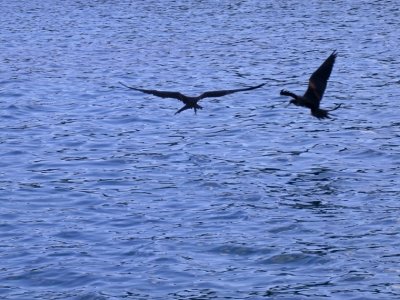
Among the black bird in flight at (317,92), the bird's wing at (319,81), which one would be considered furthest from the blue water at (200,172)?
the bird's wing at (319,81)

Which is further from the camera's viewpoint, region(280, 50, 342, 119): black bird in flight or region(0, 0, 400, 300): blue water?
region(280, 50, 342, 119): black bird in flight

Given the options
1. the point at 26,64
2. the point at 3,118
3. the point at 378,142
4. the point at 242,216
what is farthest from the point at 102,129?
the point at 26,64

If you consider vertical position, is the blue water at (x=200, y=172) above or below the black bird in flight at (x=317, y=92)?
below

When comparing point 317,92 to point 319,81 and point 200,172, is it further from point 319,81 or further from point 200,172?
point 200,172

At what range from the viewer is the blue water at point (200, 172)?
13.9m

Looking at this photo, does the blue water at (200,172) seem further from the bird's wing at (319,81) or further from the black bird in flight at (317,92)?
the bird's wing at (319,81)

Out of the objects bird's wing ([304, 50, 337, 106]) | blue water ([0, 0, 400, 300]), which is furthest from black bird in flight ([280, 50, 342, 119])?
blue water ([0, 0, 400, 300])

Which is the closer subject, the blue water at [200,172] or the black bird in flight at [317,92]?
the blue water at [200,172]

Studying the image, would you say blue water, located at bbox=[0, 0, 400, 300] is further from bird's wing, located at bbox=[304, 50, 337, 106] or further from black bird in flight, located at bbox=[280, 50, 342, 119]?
bird's wing, located at bbox=[304, 50, 337, 106]

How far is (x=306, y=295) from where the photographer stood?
42.7 feet

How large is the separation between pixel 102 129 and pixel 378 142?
18.6 ft

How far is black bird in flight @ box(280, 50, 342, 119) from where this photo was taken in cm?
1720

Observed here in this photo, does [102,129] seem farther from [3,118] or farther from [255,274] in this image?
[255,274]

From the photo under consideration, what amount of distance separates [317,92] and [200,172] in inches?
102
